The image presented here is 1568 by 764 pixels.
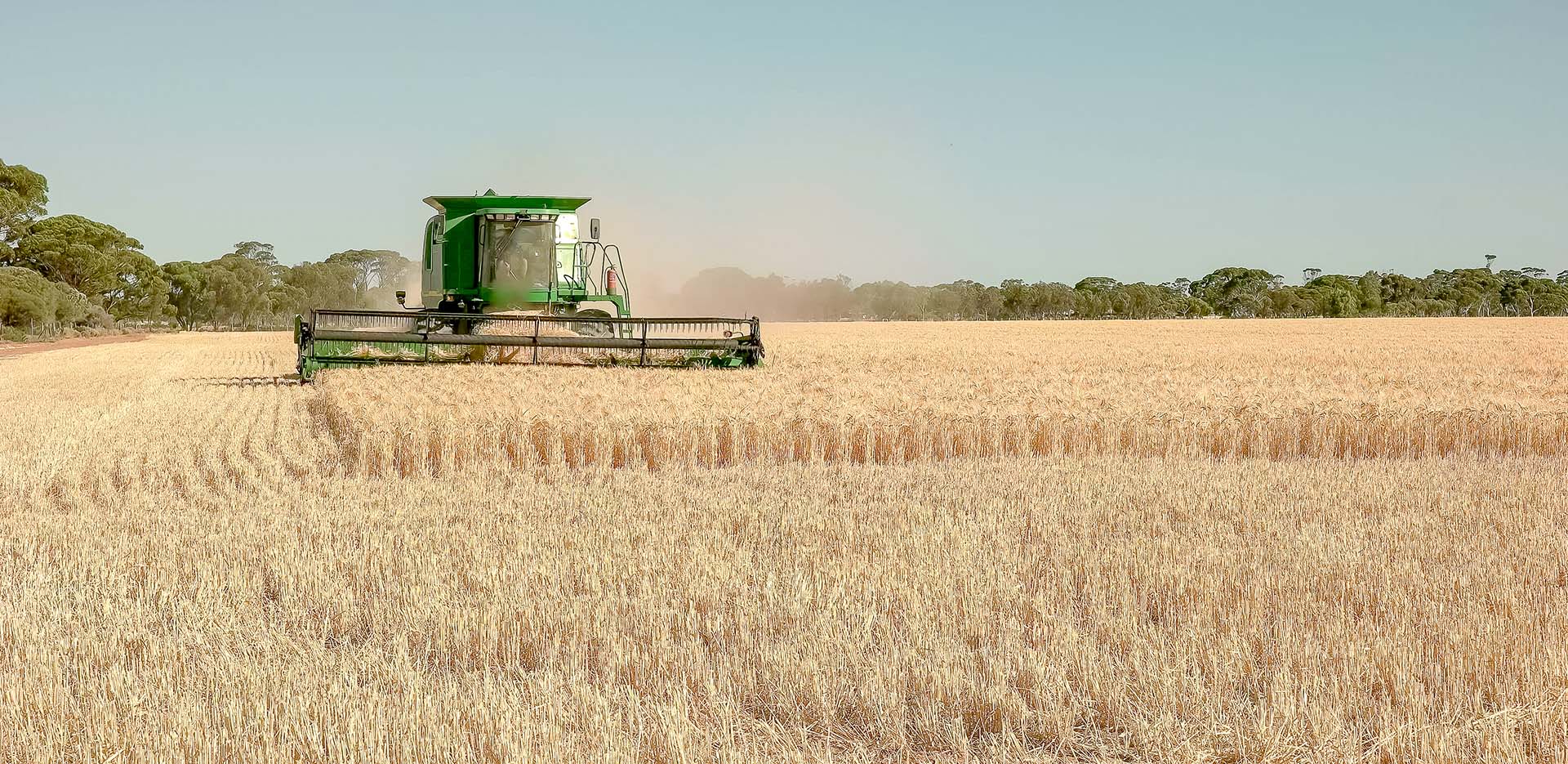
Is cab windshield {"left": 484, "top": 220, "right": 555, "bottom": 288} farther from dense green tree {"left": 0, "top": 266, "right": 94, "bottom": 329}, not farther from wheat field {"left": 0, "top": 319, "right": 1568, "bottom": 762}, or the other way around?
dense green tree {"left": 0, "top": 266, "right": 94, "bottom": 329}

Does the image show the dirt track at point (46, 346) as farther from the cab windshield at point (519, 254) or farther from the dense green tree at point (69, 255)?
the cab windshield at point (519, 254)

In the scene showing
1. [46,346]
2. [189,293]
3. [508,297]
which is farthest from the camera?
[189,293]

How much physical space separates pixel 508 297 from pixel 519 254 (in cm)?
67

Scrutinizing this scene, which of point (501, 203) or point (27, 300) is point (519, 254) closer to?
point (501, 203)

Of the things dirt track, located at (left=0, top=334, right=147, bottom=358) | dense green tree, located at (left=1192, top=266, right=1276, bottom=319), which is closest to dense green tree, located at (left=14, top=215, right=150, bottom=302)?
dirt track, located at (left=0, top=334, right=147, bottom=358)

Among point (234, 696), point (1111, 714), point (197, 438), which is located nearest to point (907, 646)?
point (1111, 714)

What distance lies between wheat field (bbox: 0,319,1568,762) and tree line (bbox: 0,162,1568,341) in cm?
1652

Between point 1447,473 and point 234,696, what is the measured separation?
8.45 metres

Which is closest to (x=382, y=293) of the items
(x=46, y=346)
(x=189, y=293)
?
(x=46, y=346)

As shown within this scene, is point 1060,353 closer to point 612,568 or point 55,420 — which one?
point 55,420

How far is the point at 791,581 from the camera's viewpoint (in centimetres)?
517

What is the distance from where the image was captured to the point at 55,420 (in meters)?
12.2

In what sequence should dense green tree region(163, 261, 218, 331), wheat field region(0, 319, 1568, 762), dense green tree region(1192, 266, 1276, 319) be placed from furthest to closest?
dense green tree region(1192, 266, 1276, 319)
dense green tree region(163, 261, 218, 331)
wheat field region(0, 319, 1568, 762)

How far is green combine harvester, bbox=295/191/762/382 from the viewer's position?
16.1m
